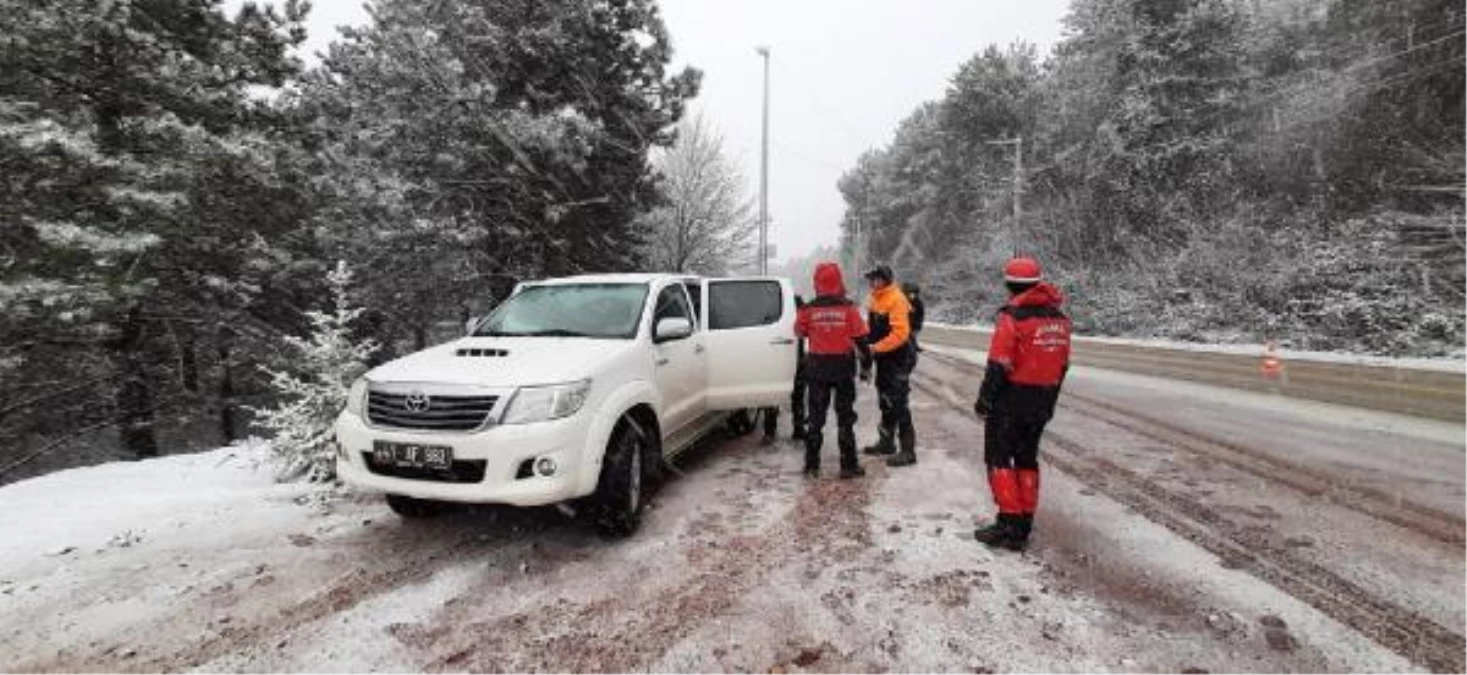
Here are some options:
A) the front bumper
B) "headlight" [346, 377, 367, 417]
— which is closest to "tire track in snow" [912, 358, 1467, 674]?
the front bumper

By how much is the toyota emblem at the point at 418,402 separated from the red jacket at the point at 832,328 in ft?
10.2

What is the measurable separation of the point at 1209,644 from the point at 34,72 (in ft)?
44.4

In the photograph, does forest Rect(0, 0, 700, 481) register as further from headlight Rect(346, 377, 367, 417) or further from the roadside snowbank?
headlight Rect(346, 377, 367, 417)

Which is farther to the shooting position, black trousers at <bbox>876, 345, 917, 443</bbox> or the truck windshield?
black trousers at <bbox>876, 345, 917, 443</bbox>

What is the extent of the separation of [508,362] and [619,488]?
3.64ft

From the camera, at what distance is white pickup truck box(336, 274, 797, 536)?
4242 millimetres

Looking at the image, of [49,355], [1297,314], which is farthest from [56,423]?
[1297,314]

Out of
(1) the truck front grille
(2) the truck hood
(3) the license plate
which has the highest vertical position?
(2) the truck hood

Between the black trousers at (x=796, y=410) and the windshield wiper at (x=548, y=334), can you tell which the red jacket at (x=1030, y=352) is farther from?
the black trousers at (x=796, y=410)

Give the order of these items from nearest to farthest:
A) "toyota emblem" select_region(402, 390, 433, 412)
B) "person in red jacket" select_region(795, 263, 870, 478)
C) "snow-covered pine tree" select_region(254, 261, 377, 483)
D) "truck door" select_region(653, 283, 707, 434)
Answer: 1. "toyota emblem" select_region(402, 390, 433, 412)
2. "truck door" select_region(653, 283, 707, 434)
3. "person in red jacket" select_region(795, 263, 870, 478)
4. "snow-covered pine tree" select_region(254, 261, 377, 483)

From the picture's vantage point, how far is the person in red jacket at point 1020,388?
4418 millimetres

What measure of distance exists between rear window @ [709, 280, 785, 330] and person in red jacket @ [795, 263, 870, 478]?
3.05 feet

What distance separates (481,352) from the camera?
198 inches

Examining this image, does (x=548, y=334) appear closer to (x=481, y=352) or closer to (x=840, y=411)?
(x=481, y=352)
